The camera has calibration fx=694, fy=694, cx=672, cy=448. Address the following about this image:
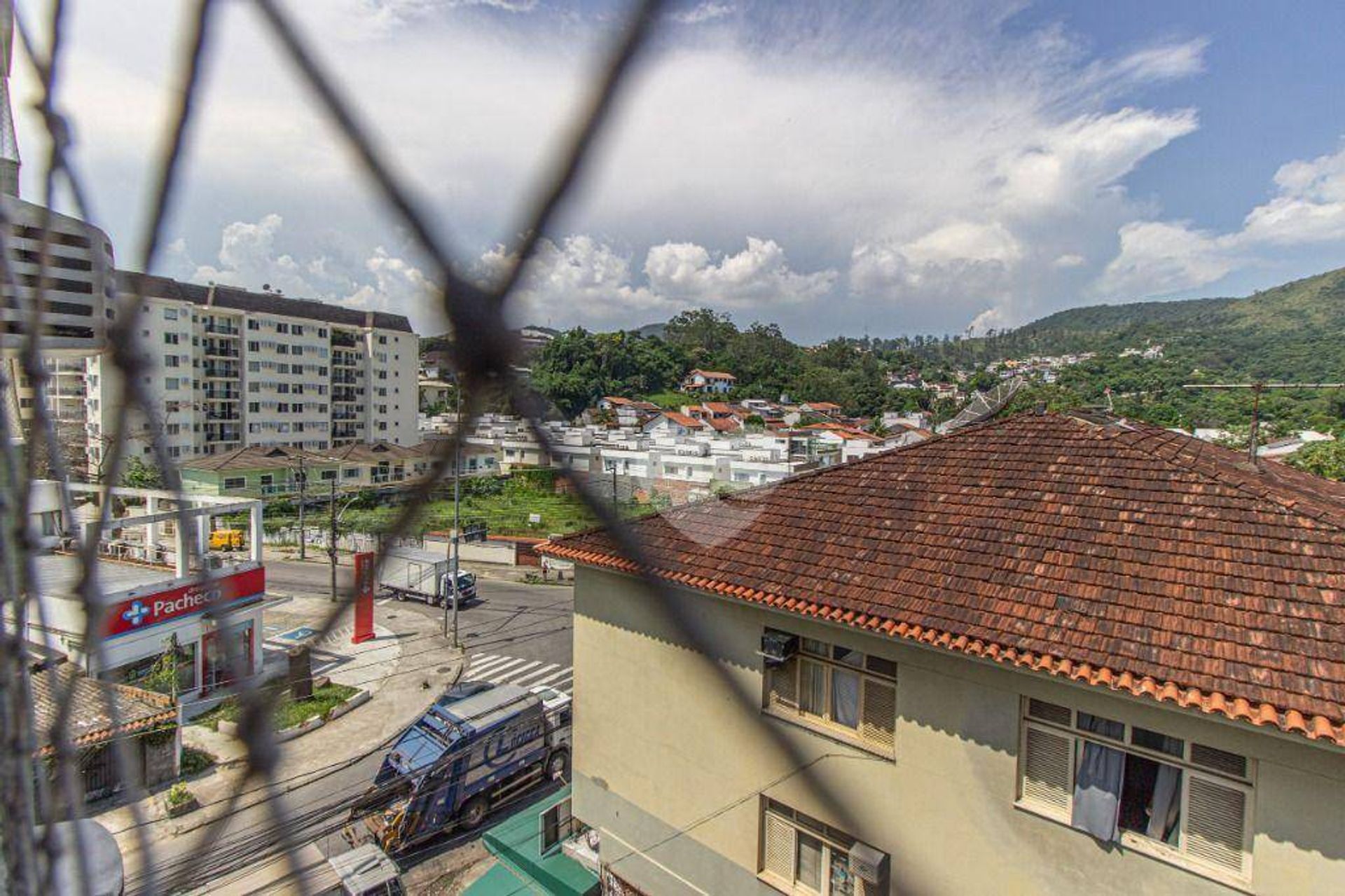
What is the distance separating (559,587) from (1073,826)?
18.7m

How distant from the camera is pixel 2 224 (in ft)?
2.18

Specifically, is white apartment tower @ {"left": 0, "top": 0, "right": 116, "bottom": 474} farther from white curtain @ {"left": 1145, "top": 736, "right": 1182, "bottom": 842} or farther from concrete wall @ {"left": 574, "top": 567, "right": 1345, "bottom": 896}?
white curtain @ {"left": 1145, "top": 736, "right": 1182, "bottom": 842}

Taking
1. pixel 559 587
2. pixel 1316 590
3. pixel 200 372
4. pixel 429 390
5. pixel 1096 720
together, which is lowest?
pixel 559 587

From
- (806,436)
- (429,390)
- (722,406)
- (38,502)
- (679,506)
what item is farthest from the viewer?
(722,406)

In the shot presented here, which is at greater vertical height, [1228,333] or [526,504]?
[1228,333]

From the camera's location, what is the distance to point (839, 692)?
4953 mm

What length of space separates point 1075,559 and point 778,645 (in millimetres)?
2060

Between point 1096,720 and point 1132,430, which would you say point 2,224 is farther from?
point 1132,430

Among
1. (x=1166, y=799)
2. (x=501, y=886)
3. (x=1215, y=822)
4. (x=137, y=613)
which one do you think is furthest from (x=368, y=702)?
(x=1215, y=822)

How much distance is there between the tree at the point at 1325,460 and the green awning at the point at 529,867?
16.7 meters

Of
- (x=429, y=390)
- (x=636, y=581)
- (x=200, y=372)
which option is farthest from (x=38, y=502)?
(x=200, y=372)

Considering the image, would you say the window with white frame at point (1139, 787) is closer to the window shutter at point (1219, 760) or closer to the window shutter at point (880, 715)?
the window shutter at point (1219, 760)

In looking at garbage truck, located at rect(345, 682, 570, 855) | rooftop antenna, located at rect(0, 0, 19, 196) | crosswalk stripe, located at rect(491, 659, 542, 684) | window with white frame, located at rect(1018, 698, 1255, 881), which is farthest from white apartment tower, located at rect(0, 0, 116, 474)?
crosswalk stripe, located at rect(491, 659, 542, 684)

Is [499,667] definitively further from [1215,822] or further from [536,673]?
[1215,822]
